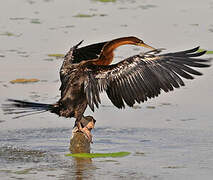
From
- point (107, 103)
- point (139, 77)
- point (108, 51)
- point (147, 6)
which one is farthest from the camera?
point (147, 6)

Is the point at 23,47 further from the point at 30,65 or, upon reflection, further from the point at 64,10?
the point at 64,10

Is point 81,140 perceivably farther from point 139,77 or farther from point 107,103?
point 107,103

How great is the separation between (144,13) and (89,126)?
746 centimetres

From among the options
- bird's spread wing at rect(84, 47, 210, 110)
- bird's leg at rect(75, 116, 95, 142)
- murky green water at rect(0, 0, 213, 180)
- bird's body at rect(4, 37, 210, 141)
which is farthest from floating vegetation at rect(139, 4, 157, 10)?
bird's spread wing at rect(84, 47, 210, 110)

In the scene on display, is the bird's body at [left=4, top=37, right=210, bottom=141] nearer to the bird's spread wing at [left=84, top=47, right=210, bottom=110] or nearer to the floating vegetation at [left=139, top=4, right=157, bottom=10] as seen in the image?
the bird's spread wing at [left=84, top=47, right=210, bottom=110]

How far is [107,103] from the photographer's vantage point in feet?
38.3

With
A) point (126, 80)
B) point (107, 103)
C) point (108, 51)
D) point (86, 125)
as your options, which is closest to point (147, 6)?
point (107, 103)

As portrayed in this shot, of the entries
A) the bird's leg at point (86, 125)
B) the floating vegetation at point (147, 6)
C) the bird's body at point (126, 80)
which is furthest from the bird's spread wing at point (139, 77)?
the floating vegetation at point (147, 6)

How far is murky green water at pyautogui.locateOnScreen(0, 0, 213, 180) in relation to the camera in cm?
894

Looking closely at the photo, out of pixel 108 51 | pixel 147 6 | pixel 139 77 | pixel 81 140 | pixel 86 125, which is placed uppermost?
pixel 108 51

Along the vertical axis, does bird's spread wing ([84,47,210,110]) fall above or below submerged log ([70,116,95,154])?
above

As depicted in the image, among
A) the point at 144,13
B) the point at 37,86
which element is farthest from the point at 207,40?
the point at 37,86

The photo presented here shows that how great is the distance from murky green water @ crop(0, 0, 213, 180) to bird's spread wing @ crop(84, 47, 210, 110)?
2.34 ft

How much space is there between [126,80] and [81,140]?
0.98 m
